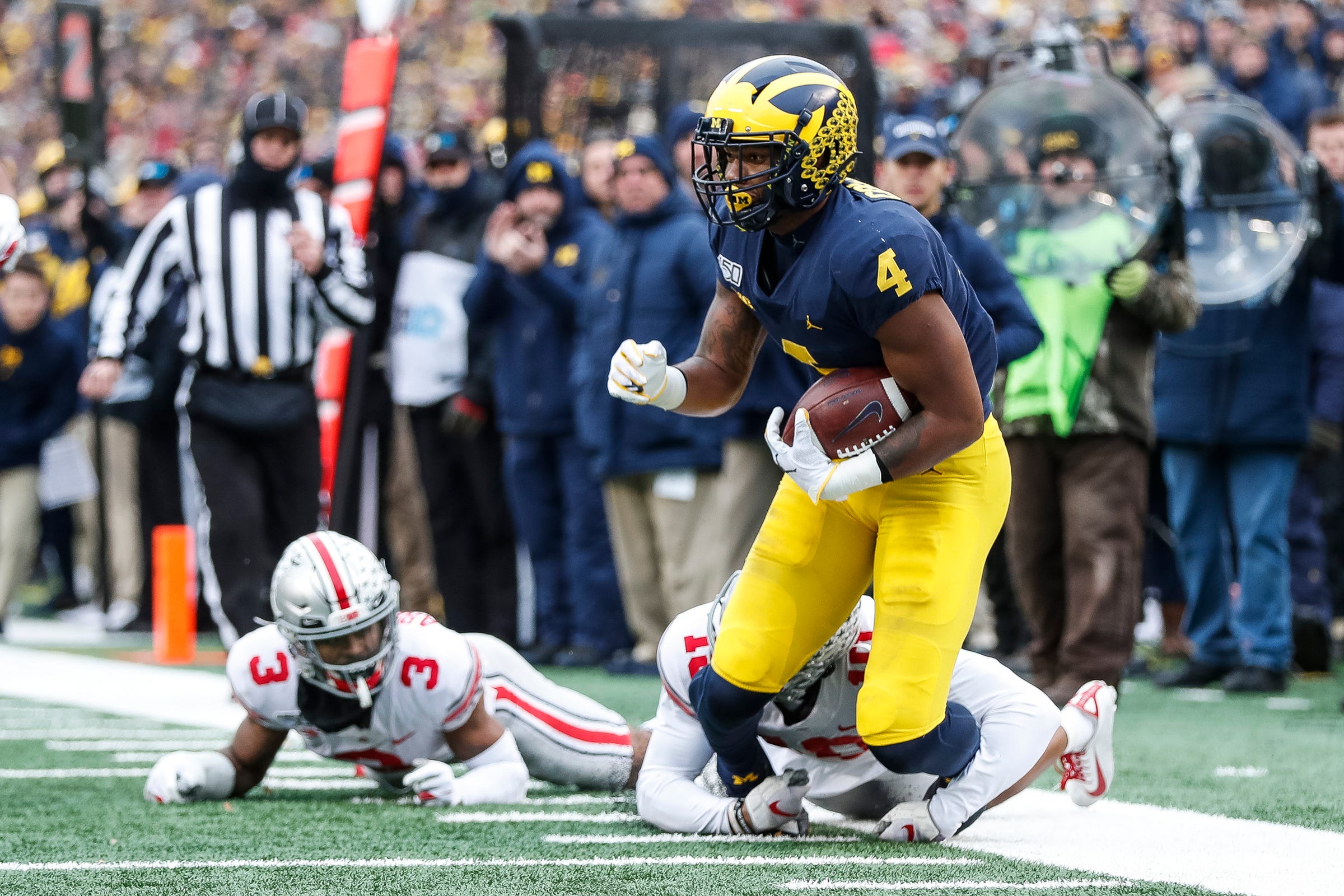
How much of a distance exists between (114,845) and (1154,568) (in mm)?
6044

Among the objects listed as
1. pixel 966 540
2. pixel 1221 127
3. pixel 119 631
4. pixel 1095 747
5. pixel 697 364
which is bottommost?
pixel 119 631

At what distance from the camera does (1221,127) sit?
6844 mm

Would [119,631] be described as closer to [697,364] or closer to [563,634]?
[563,634]

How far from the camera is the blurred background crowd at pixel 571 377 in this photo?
7496 millimetres

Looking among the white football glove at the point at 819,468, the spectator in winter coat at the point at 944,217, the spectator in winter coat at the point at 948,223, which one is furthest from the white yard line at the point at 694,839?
the spectator in winter coat at the point at 944,217

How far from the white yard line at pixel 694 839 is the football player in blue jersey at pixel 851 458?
153mm

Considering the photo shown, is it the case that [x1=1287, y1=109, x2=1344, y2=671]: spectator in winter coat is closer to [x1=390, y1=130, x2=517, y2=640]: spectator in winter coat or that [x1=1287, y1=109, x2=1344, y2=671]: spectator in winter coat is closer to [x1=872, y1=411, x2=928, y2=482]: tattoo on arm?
[x1=390, y1=130, x2=517, y2=640]: spectator in winter coat

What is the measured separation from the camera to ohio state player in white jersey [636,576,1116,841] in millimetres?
3811

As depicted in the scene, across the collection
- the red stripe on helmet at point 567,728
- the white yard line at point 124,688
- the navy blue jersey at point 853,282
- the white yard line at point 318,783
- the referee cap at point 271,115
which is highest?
the referee cap at point 271,115

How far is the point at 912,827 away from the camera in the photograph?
3787mm

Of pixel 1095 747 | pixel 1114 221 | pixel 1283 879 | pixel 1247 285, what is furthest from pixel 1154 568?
pixel 1283 879

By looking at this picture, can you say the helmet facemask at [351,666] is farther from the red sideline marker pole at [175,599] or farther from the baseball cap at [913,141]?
the red sideline marker pole at [175,599]

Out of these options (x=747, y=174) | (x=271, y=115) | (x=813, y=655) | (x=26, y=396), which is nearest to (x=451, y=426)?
(x=271, y=115)

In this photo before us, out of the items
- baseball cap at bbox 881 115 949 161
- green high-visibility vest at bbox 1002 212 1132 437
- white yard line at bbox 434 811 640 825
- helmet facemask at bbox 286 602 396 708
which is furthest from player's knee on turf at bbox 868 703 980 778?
baseball cap at bbox 881 115 949 161
